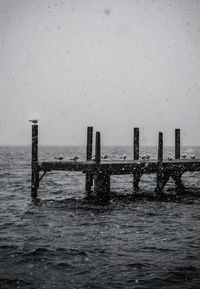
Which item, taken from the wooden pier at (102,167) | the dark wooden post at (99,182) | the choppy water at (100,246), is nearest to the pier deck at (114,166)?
the wooden pier at (102,167)

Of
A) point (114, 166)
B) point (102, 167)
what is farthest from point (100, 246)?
point (114, 166)

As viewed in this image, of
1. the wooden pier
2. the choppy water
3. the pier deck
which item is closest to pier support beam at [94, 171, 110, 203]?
the wooden pier

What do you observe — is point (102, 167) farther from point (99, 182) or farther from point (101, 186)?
point (101, 186)

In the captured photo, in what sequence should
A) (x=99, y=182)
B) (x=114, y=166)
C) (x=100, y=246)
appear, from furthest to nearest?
(x=114, y=166)
(x=99, y=182)
(x=100, y=246)

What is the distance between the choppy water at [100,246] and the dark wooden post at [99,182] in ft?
2.26

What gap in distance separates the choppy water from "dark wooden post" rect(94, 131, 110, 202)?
2.26ft

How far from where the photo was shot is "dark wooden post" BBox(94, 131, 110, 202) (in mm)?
20469

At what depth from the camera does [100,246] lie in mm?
12820

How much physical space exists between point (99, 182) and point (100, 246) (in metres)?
8.06

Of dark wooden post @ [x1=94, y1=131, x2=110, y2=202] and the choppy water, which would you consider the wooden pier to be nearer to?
dark wooden post @ [x1=94, y1=131, x2=110, y2=202]

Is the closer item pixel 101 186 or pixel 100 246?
pixel 100 246

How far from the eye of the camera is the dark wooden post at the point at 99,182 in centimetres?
2047

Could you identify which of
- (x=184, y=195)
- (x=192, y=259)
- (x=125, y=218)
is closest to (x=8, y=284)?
(x=192, y=259)

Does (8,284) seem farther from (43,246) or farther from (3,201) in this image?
(3,201)
